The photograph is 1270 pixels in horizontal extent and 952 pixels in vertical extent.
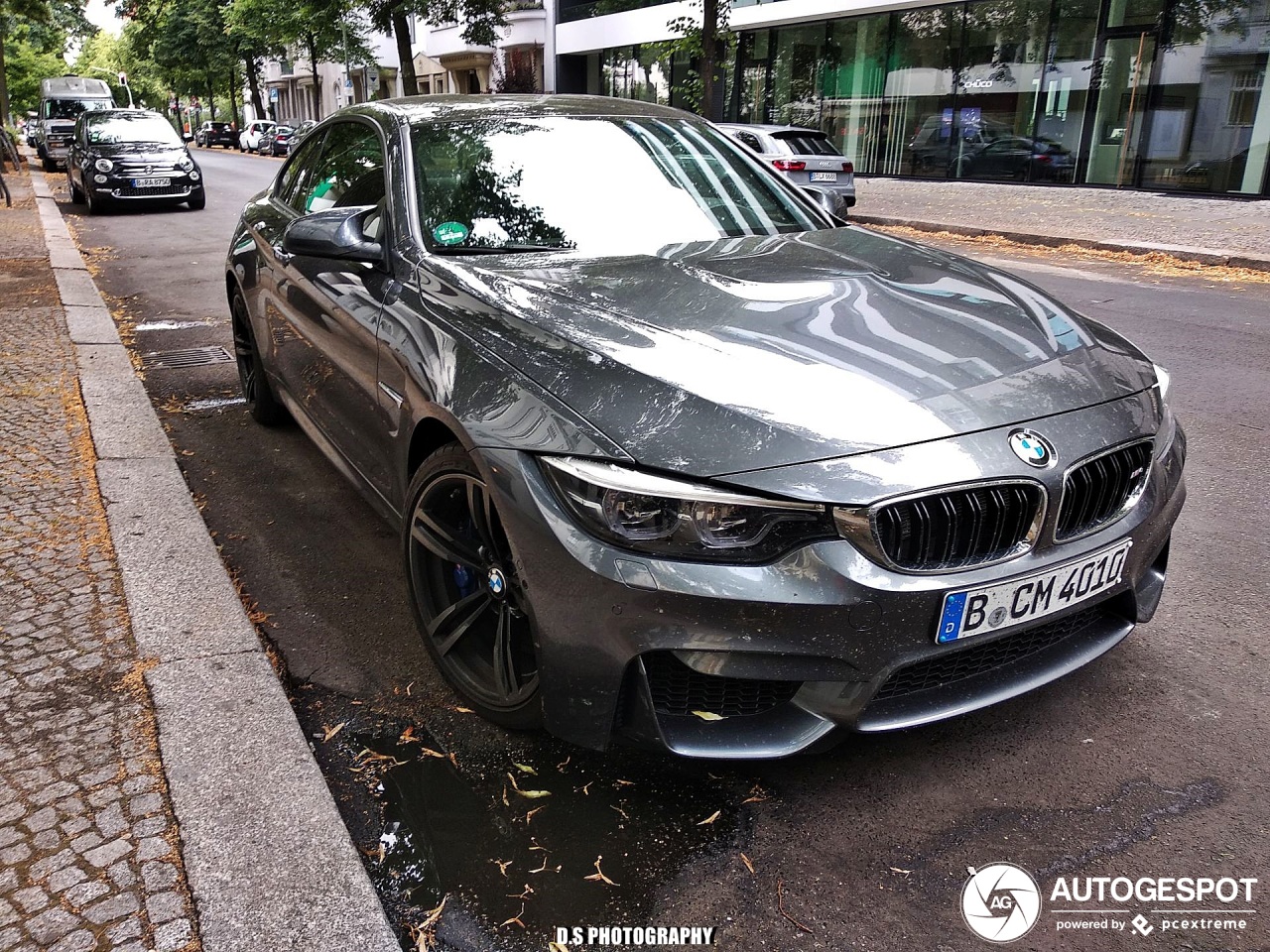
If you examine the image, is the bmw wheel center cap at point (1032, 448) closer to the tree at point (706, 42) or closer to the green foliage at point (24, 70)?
the tree at point (706, 42)

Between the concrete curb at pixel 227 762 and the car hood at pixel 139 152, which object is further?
the car hood at pixel 139 152

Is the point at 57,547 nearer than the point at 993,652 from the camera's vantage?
No

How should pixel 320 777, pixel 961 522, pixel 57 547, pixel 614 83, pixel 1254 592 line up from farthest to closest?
pixel 614 83 → pixel 57 547 → pixel 1254 592 → pixel 320 777 → pixel 961 522

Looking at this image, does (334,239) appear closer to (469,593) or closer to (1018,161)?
(469,593)

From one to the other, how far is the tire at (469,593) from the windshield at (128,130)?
17.3 meters

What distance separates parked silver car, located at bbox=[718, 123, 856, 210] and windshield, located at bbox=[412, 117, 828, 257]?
11.9 m

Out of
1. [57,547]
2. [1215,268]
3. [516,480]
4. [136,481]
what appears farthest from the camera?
[1215,268]

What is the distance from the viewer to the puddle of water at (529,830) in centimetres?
221

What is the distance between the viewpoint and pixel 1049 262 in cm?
1219

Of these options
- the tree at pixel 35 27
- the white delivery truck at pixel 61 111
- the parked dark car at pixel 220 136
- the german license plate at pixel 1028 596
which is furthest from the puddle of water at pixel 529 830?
the parked dark car at pixel 220 136

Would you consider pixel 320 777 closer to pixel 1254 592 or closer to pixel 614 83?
pixel 1254 592

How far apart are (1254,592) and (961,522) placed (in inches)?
78.5

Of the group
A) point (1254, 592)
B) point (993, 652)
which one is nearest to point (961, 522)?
point (993, 652)

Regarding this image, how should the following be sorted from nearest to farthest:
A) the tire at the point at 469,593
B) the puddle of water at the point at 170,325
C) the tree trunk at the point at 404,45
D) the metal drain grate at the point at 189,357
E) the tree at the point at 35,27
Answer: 1. the tire at the point at 469,593
2. the metal drain grate at the point at 189,357
3. the puddle of water at the point at 170,325
4. the tree trunk at the point at 404,45
5. the tree at the point at 35,27
